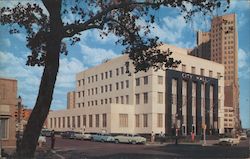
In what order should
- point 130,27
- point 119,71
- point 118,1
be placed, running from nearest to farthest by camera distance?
point 118,1, point 130,27, point 119,71

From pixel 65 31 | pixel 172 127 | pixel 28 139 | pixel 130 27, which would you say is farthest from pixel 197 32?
pixel 172 127

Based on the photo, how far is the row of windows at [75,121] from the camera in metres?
92.3

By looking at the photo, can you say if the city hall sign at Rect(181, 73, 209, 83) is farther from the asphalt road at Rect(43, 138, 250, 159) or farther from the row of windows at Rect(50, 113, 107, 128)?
the asphalt road at Rect(43, 138, 250, 159)

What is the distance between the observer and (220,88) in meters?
99.4

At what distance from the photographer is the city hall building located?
3386 inches

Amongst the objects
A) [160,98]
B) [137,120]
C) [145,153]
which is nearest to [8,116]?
[145,153]

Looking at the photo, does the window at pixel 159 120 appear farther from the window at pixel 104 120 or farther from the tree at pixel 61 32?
the tree at pixel 61 32

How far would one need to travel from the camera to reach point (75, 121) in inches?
3996

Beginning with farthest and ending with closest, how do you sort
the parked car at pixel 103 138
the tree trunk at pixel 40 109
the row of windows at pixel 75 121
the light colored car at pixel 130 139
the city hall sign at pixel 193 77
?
the row of windows at pixel 75 121
the city hall sign at pixel 193 77
the parked car at pixel 103 138
the light colored car at pixel 130 139
the tree trunk at pixel 40 109

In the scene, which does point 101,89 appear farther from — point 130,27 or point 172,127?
point 130,27

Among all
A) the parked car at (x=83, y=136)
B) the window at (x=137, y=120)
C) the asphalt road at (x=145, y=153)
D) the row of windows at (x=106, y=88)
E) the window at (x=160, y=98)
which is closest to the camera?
the asphalt road at (x=145, y=153)

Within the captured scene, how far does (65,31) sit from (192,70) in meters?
82.1

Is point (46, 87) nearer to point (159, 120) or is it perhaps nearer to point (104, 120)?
point (159, 120)

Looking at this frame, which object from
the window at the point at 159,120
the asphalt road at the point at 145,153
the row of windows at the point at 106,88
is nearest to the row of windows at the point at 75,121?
the row of windows at the point at 106,88
